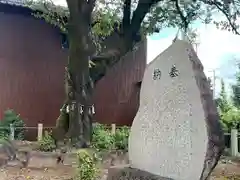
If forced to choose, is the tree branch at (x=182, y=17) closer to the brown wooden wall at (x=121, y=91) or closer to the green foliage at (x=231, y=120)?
the green foliage at (x=231, y=120)

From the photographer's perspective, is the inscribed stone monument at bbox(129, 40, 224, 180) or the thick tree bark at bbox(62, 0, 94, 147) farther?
the thick tree bark at bbox(62, 0, 94, 147)

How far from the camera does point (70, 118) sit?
938 centimetres

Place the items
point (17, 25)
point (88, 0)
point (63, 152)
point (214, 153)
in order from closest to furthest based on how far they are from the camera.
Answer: point (214, 153) → point (88, 0) → point (63, 152) → point (17, 25)

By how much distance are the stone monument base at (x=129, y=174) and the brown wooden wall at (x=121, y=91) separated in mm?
8516

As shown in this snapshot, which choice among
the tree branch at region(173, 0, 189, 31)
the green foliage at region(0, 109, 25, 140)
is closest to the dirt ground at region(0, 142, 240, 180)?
the green foliage at region(0, 109, 25, 140)

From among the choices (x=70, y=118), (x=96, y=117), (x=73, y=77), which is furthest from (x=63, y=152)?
(x=96, y=117)

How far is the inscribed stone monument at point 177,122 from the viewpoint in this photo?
15.2 feet

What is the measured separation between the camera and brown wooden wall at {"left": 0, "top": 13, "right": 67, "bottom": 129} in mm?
12562

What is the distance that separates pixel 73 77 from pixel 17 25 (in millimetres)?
4520

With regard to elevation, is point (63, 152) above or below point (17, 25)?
below

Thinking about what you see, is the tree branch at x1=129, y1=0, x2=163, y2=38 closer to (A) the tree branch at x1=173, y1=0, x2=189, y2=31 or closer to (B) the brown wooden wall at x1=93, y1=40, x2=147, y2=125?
(A) the tree branch at x1=173, y1=0, x2=189, y2=31

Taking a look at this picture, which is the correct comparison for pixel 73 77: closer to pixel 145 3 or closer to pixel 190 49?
pixel 145 3

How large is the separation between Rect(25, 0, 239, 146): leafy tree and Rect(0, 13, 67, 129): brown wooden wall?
169cm

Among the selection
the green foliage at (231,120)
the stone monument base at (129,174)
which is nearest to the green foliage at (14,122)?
the green foliage at (231,120)
